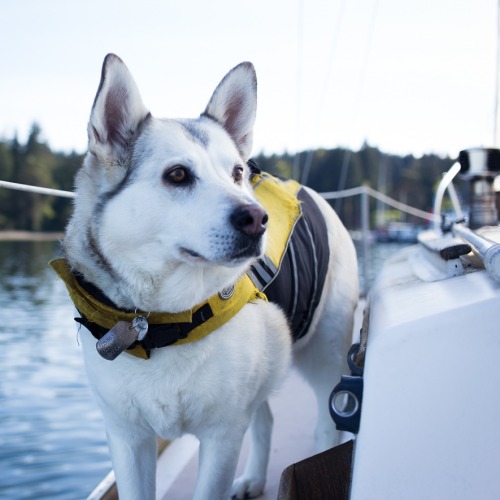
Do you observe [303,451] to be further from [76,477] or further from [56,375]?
[56,375]

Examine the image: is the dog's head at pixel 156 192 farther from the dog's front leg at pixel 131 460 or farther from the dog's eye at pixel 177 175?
the dog's front leg at pixel 131 460

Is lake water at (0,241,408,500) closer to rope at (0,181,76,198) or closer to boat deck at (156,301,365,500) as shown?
rope at (0,181,76,198)

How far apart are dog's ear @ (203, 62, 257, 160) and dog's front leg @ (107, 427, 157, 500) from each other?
3.19 ft

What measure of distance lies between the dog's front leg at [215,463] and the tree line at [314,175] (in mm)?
32728

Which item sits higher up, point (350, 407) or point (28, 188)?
point (28, 188)

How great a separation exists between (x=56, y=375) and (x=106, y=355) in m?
6.32

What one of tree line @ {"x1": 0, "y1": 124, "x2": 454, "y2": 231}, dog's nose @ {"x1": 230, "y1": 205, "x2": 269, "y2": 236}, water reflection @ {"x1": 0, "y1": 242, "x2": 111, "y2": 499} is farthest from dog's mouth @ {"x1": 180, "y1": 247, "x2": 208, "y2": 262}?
tree line @ {"x1": 0, "y1": 124, "x2": 454, "y2": 231}

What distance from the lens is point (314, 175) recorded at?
47.1 meters

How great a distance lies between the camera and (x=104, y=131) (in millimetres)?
1899

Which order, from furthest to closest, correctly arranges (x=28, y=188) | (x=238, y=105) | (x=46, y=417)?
(x=46, y=417), (x=28, y=188), (x=238, y=105)

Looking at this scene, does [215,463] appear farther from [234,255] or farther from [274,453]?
[274,453]

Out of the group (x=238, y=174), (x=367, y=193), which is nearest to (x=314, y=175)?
(x=367, y=193)

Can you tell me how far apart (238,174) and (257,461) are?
1.22 m

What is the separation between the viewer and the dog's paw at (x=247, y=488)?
2.61 m
